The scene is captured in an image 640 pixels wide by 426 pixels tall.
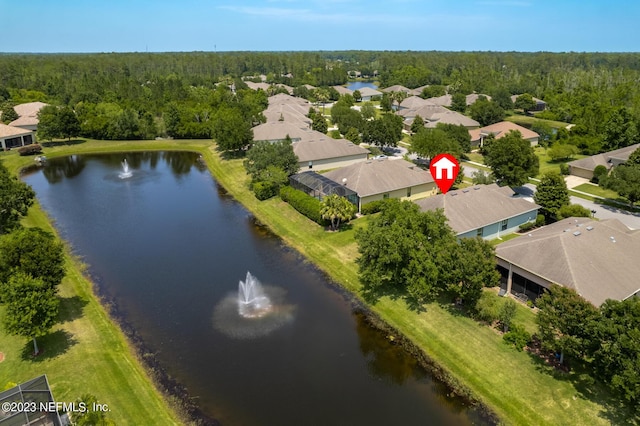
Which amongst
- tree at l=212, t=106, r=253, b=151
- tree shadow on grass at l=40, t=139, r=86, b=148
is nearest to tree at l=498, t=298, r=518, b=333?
tree at l=212, t=106, r=253, b=151

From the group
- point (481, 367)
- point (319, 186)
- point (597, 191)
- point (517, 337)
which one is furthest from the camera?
point (597, 191)

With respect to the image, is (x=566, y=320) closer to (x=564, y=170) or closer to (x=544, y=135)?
(x=564, y=170)

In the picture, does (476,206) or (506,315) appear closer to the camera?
(506,315)

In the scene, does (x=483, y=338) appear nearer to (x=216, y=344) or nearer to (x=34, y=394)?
(x=216, y=344)

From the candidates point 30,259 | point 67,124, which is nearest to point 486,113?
point 67,124

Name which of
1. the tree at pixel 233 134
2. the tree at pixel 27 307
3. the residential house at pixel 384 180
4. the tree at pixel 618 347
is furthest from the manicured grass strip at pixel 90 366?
the tree at pixel 233 134

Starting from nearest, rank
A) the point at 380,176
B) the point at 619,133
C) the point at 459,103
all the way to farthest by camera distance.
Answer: the point at 380,176
the point at 619,133
the point at 459,103
